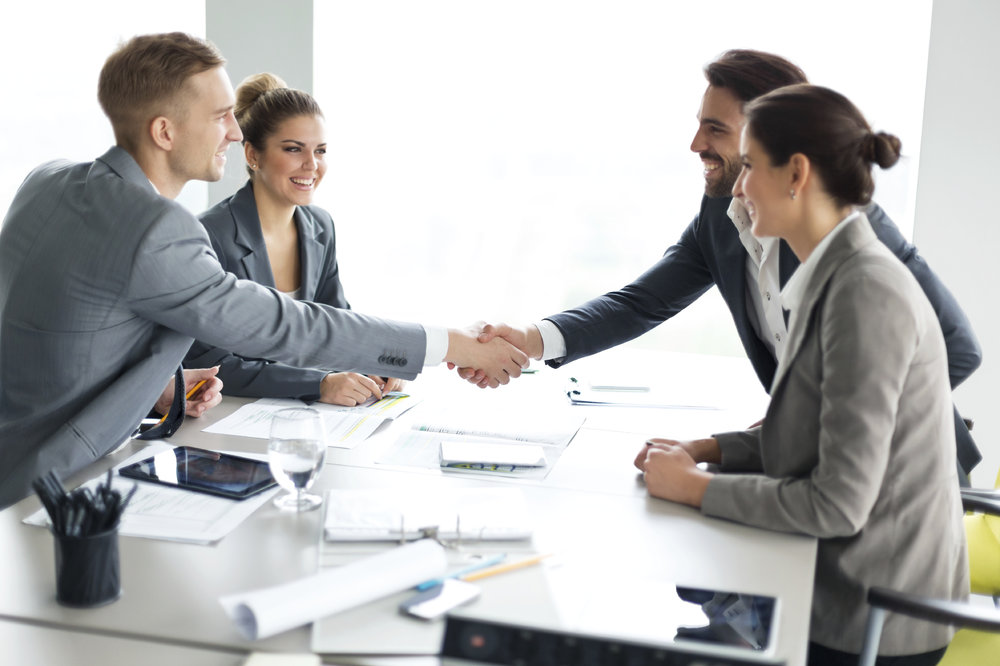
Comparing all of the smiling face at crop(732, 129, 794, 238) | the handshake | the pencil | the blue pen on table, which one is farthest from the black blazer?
the blue pen on table

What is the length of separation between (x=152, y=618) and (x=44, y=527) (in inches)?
14.6

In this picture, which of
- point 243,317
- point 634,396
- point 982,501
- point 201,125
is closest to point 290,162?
point 201,125

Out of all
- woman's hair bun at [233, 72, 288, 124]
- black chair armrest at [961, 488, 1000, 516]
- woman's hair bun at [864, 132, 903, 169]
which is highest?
woman's hair bun at [233, 72, 288, 124]

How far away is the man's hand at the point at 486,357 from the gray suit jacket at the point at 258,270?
328 mm

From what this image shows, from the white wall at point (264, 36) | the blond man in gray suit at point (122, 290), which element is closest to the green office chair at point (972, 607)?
the blond man in gray suit at point (122, 290)

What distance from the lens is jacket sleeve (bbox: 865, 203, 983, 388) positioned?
2.05 metres

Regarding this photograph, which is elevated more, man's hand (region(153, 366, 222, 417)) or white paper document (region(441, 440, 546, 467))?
man's hand (region(153, 366, 222, 417))

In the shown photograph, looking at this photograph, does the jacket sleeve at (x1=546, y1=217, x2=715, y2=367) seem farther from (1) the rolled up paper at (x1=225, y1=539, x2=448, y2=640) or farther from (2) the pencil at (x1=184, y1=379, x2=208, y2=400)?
(1) the rolled up paper at (x1=225, y1=539, x2=448, y2=640)

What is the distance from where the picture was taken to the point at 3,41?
124 inches

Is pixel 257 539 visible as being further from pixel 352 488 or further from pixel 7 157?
pixel 7 157

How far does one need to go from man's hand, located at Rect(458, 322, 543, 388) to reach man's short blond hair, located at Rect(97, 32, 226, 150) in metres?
0.97

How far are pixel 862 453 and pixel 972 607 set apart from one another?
0.27 m

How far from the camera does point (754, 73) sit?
7.63 feet

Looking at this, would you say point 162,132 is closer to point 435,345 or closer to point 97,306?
point 97,306
